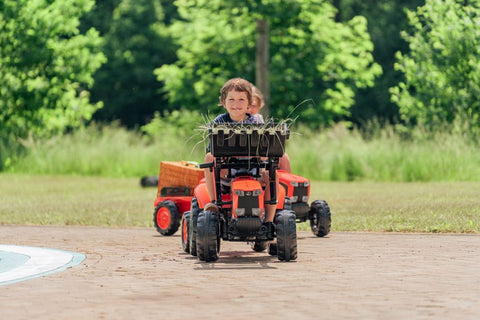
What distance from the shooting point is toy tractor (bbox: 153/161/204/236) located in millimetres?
13570

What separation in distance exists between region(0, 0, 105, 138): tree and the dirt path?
76.3 feet

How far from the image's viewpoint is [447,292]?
8117 mm

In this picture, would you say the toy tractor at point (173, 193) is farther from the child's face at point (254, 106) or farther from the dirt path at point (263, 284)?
the child's face at point (254, 106)

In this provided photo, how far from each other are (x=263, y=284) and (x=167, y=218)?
5.20m

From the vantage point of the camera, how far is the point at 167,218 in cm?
1368

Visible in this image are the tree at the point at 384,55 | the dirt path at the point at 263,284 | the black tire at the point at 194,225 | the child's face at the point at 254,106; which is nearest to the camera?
the dirt path at the point at 263,284

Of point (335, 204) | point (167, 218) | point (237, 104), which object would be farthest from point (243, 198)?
point (335, 204)

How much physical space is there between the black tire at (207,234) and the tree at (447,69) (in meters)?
20.4

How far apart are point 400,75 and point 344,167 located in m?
32.8

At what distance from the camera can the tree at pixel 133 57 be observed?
59469mm

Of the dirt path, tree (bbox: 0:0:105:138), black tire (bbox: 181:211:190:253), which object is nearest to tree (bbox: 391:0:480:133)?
tree (bbox: 0:0:105:138)

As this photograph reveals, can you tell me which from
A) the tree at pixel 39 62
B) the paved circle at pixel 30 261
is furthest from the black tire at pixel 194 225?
the tree at pixel 39 62

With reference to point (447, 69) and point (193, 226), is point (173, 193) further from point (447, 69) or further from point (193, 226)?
point (447, 69)

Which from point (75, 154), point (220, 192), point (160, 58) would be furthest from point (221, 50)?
point (220, 192)
